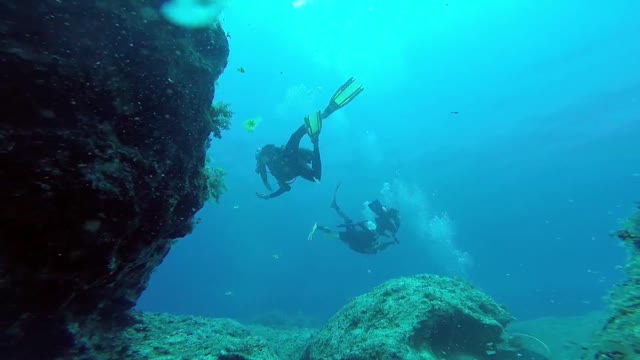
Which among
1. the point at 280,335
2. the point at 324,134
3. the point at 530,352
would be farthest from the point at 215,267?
the point at 530,352

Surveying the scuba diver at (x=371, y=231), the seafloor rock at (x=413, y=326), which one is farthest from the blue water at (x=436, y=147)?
the seafloor rock at (x=413, y=326)

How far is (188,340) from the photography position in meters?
4.99

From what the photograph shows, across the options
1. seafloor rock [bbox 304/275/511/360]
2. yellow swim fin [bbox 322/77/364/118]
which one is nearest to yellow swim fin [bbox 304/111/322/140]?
yellow swim fin [bbox 322/77/364/118]

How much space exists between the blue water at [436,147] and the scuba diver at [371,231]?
7085 mm

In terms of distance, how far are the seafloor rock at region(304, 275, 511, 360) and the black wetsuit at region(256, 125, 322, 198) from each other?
3.40m

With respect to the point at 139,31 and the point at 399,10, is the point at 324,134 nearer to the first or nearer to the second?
the point at 399,10

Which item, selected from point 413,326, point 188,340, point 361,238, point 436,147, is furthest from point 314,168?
point 436,147

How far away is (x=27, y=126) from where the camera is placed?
2.96 meters

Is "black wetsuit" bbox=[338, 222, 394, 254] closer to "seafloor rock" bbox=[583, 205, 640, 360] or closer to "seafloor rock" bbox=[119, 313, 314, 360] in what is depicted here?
"seafloor rock" bbox=[119, 313, 314, 360]

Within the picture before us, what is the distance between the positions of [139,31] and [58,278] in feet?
8.89

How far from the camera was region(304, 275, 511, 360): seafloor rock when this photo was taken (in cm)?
654

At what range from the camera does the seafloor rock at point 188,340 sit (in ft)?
14.6

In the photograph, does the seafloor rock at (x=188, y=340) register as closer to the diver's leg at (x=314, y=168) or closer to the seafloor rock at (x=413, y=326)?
the seafloor rock at (x=413, y=326)

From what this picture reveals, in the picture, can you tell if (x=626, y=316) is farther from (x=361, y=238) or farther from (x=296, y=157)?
(x=361, y=238)
